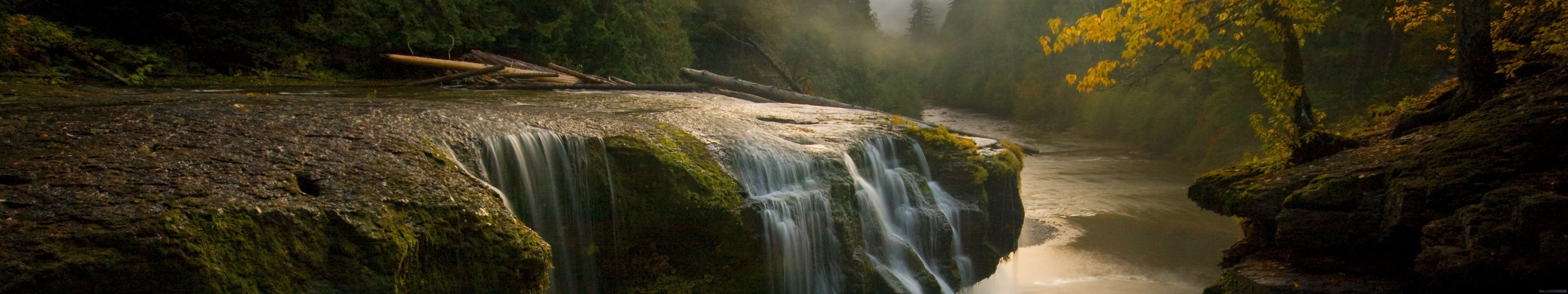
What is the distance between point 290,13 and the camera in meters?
12.5

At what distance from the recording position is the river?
1112cm

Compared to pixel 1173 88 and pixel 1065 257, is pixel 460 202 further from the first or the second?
pixel 1173 88

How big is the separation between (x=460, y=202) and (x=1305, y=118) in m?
8.30

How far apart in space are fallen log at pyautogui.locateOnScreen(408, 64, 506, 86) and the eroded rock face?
10.9ft

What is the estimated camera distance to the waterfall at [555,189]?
5.38 m

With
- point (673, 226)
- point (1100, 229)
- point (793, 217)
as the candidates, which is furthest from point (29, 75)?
point (1100, 229)

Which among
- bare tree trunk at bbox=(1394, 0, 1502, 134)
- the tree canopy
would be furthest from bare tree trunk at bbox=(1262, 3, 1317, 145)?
bare tree trunk at bbox=(1394, 0, 1502, 134)

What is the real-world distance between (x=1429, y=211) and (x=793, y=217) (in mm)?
5119

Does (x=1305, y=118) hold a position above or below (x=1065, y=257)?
above

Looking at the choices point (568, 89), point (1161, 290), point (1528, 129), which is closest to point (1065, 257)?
point (1161, 290)

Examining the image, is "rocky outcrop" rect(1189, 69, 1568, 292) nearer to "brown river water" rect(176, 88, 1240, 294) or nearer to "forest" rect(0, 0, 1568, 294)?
"forest" rect(0, 0, 1568, 294)

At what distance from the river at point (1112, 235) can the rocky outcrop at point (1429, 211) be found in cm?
347

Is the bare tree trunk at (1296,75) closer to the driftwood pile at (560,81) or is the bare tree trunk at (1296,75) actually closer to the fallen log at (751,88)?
the driftwood pile at (560,81)

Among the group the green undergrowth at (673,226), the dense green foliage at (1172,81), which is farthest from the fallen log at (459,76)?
the dense green foliage at (1172,81)
